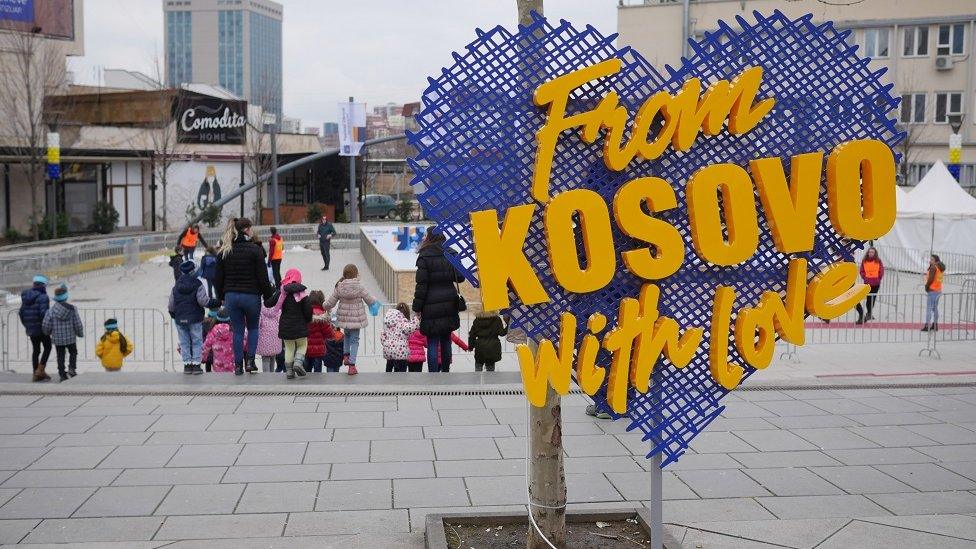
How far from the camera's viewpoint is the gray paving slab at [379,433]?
973 cm

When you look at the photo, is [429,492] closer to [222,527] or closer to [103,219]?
[222,527]

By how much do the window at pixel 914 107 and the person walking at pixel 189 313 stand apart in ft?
146

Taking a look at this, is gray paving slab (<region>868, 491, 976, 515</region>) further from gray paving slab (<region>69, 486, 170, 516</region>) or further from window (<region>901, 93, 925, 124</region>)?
window (<region>901, 93, 925, 124</region>)

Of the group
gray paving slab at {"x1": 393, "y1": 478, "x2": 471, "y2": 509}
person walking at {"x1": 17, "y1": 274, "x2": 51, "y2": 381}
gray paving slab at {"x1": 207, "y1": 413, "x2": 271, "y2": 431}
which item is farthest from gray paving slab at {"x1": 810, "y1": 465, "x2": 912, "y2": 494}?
person walking at {"x1": 17, "y1": 274, "x2": 51, "y2": 381}

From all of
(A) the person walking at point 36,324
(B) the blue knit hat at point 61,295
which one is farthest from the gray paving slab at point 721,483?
(A) the person walking at point 36,324

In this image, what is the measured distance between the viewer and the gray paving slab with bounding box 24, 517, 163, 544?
277 inches

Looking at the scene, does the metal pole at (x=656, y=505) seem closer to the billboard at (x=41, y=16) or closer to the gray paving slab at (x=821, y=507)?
the gray paving slab at (x=821, y=507)

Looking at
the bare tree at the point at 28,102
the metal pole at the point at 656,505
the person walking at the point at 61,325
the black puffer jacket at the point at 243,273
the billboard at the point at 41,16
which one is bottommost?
the metal pole at the point at 656,505

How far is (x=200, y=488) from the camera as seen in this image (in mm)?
8148

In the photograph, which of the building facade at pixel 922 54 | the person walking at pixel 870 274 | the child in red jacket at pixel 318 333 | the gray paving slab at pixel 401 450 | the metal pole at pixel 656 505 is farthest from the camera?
the building facade at pixel 922 54

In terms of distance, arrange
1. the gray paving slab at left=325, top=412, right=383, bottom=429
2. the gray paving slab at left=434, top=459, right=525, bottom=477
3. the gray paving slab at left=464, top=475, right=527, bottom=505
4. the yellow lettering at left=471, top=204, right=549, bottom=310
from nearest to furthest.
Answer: the yellow lettering at left=471, top=204, right=549, bottom=310, the gray paving slab at left=464, top=475, right=527, bottom=505, the gray paving slab at left=434, top=459, right=525, bottom=477, the gray paving slab at left=325, top=412, right=383, bottom=429

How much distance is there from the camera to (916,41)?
49.3 metres

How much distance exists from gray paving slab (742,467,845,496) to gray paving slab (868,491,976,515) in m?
0.39

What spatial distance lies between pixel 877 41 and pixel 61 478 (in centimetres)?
4887
